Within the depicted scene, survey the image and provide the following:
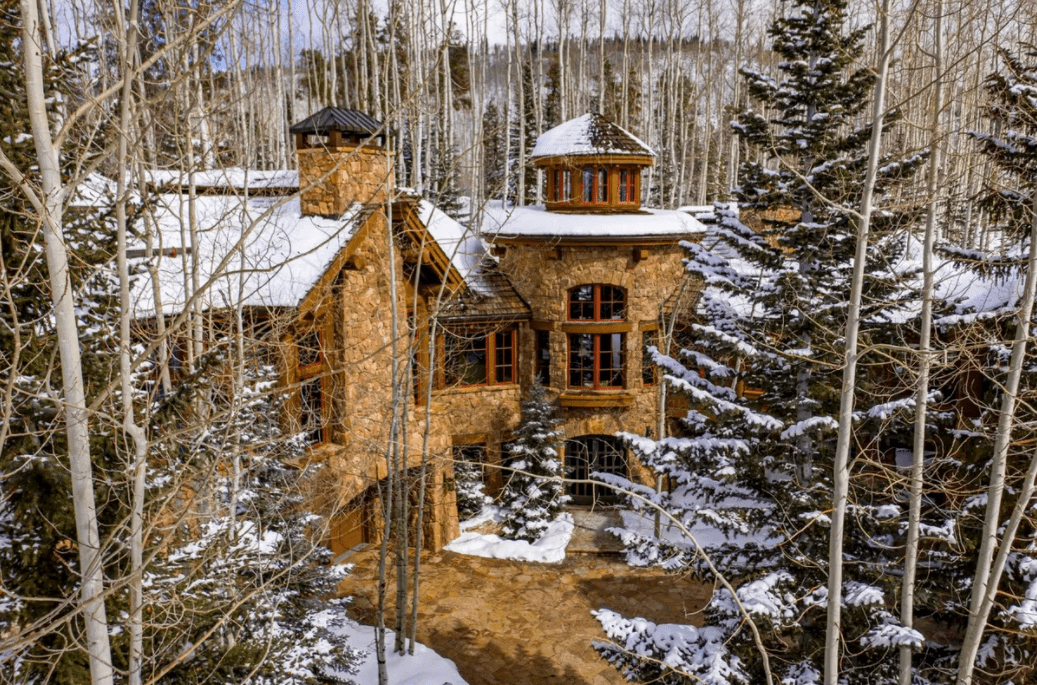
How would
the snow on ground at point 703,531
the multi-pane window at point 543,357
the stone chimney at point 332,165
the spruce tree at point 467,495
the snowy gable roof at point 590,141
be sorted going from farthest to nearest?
the multi-pane window at point 543,357 < the snowy gable roof at point 590,141 < the spruce tree at point 467,495 < the stone chimney at point 332,165 < the snow on ground at point 703,531

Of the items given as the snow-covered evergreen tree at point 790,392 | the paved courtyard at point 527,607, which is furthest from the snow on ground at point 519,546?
the snow-covered evergreen tree at point 790,392

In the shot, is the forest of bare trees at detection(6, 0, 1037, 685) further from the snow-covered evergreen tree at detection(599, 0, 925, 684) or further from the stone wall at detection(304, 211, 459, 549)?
the stone wall at detection(304, 211, 459, 549)

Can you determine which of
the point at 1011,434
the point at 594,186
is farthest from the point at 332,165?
the point at 1011,434

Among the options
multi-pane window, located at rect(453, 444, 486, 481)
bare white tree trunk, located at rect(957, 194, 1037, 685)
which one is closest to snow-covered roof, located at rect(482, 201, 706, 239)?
multi-pane window, located at rect(453, 444, 486, 481)

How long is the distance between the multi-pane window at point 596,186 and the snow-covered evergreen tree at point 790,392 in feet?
27.2

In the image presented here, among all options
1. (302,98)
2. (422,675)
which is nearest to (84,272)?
(422,675)

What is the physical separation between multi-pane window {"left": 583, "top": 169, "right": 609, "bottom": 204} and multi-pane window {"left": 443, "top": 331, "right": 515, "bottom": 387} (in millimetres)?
4040

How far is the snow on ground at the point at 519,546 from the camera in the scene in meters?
15.3

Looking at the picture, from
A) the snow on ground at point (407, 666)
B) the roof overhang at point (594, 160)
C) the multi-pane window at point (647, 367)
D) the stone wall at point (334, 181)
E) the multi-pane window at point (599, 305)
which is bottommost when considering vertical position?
the snow on ground at point (407, 666)

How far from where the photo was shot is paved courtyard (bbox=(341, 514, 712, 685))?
11.5m

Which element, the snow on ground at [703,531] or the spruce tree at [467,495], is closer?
the snow on ground at [703,531]

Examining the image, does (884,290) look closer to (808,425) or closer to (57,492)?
(808,425)

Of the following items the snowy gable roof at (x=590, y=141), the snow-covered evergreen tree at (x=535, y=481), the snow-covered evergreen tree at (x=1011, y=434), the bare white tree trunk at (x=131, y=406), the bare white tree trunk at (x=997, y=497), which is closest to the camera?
the bare white tree trunk at (x=131, y=406)

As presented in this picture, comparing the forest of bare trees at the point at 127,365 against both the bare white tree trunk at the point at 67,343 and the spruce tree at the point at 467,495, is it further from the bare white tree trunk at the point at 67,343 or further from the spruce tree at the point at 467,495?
the spruce tree at the point at 467,495
